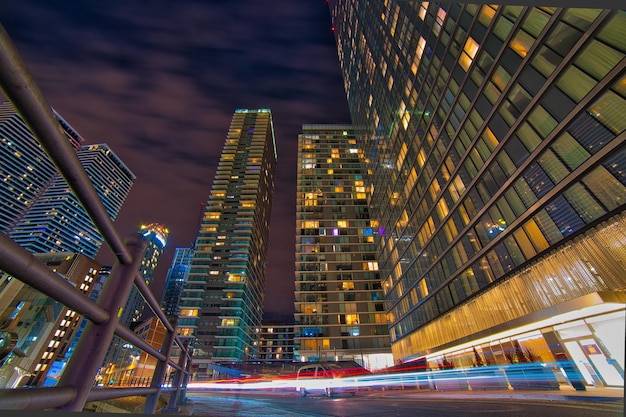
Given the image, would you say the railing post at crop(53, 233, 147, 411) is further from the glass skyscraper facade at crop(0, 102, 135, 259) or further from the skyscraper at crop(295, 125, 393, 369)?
the glass skyscraper facade at crop(0, 102, 135, 259)

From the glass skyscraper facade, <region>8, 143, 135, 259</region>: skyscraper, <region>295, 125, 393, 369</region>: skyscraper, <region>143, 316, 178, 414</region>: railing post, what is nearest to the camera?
<region>143, 316, 178, 414</region>: railing post

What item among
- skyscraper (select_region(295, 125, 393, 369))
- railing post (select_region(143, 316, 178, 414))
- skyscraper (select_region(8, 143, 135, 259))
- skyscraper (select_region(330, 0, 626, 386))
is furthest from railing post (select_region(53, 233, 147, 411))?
skyscraper (select_region(8, 143, 135, 259))

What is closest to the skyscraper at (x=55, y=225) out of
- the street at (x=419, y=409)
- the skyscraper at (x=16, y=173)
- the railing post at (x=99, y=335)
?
the skyscraper at (x=16, y=173)

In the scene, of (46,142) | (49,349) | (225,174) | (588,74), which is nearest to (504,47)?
(588,74)

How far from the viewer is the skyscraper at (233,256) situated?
67438mm

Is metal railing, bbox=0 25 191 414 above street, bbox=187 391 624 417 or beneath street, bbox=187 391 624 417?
above

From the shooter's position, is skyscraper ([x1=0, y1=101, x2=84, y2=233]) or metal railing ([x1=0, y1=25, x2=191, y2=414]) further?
skyscraper ([x1=0, y1=101, x2=84, y2=233])

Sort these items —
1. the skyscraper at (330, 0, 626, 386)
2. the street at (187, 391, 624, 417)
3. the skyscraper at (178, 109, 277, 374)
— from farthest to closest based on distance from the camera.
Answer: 1. the skyscraper at (178, 109, 277, 374)
2. the skyscraper at (330, 0, 626, 386)
3. the street at (187, 391, 624, 417)

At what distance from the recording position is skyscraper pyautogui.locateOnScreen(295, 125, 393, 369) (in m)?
48.7

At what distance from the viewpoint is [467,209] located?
21.1m

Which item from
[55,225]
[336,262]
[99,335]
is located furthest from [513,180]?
[55,225]

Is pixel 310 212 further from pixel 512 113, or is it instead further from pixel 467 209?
pixel 512 113

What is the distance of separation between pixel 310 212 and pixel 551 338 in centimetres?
5115

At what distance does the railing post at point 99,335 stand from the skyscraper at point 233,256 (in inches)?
2685
